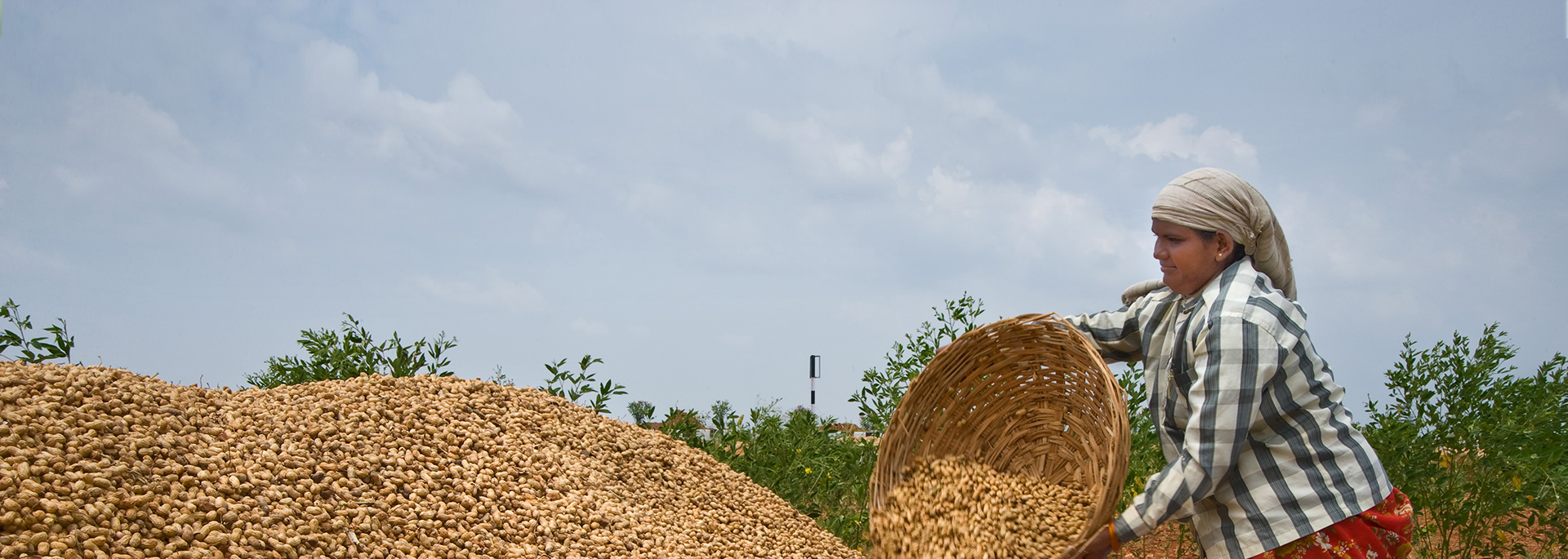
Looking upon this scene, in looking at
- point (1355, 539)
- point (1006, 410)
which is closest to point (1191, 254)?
point (1355, 539)

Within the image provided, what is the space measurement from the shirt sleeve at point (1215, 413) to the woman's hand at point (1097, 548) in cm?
5

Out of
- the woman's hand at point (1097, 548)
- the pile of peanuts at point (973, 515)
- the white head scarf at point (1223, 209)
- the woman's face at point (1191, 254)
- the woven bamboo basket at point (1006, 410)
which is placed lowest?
the woman's hand at point (1097, 548)

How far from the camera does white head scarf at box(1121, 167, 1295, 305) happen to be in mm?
2256

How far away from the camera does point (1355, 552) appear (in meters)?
2.13

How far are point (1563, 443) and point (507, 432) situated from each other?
14.5 feet

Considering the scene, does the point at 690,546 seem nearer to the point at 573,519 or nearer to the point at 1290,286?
the point at 573,519

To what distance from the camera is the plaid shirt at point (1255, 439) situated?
2068mm

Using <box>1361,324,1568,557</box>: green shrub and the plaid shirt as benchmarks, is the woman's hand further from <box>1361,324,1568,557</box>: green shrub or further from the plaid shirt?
<box>1361,324,1568,557</box>: green shrub

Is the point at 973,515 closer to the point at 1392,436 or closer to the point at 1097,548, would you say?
the point at 1097,548

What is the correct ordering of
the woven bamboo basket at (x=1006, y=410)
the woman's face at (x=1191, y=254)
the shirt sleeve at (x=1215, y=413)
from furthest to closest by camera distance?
the woven bamboo basket at (x=1006, y=410)
the woman's face at (x=1191, y=254)
the shirt sleeve at (x=1215, y=413)

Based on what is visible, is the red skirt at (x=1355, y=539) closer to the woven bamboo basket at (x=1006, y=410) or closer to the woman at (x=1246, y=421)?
the woman at (x=1246, y=421)

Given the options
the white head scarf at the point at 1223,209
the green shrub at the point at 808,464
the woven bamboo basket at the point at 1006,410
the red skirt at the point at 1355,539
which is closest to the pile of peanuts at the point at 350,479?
the green shrub at the point at 808,464

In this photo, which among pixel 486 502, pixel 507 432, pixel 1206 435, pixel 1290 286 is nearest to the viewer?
pixel 1206 435

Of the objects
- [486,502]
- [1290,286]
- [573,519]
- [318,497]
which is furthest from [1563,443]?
[318,497]
